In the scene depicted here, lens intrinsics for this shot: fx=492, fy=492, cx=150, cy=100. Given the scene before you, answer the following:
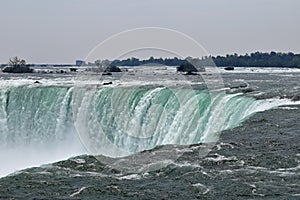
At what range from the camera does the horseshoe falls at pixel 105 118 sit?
19.9 meters

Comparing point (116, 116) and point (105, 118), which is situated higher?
point (116, 116)

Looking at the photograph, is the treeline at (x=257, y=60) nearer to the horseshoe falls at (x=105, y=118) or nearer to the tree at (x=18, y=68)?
the tree at (x=18, y=68)

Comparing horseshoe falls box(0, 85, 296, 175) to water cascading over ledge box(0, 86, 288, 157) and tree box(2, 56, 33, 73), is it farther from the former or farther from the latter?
tree box(2, 56, 33, 73)

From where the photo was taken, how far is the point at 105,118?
1029 inches

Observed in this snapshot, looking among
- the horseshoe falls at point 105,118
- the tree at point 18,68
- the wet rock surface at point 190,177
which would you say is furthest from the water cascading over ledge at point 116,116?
the tree at point 18,68

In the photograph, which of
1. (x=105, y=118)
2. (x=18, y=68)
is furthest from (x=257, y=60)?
(x=105, y=118)

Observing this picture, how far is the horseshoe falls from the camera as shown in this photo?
1986 centimetres

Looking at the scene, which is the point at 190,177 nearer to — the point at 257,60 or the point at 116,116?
the point at 116,116

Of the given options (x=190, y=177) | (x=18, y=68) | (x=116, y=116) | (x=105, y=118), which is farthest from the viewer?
(x=18, y=68)

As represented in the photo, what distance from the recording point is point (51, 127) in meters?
28.3

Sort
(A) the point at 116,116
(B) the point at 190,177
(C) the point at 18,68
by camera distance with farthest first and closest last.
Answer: (C) the point at 18,68, (A) the point at 116,116, (B) the point at 190,177

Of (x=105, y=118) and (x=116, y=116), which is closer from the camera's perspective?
(x=116, y=116)

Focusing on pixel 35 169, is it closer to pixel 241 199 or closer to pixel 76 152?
pixel 241 199

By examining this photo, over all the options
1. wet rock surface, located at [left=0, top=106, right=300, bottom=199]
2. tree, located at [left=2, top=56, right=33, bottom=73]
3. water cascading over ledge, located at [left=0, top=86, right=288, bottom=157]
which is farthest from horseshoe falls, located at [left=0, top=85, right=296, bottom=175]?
tree, located at [left=2, top=56, right=33, bottom=73]
